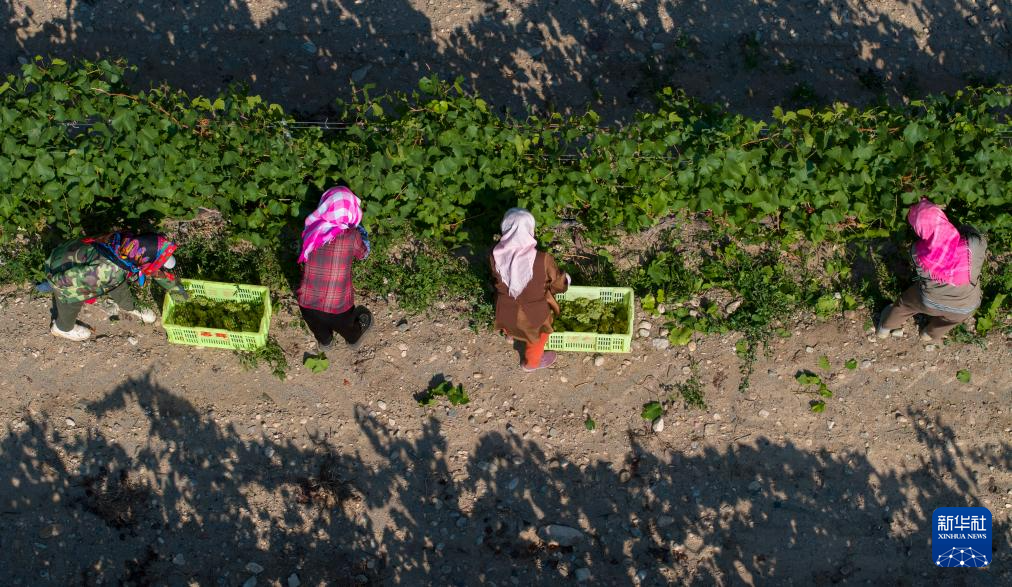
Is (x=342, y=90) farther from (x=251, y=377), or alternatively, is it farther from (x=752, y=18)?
(x=752, y=18)

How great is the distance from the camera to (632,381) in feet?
20.4

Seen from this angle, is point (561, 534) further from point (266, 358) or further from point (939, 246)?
point (939, 246)

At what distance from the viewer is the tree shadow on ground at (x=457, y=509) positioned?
5.77 metres

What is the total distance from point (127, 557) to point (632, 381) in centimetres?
400

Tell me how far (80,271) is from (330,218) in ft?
5.92

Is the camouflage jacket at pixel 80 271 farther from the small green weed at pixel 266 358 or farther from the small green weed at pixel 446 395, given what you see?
the small green weed at pixel 446 395

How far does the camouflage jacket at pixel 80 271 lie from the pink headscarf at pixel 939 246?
5.50 meters

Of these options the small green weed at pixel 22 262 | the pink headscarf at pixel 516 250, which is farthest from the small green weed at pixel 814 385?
the small green weed at pixel 22 262

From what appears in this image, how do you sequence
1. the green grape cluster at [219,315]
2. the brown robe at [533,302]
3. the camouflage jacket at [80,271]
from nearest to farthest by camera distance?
the brown robe at [533,302] < the camouflage jacket at [80,271] < the green grape cluster at [219,315]

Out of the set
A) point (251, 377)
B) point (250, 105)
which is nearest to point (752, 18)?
point (250, 105)

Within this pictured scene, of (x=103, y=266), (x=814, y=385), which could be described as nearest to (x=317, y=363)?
(x=103, y=266)

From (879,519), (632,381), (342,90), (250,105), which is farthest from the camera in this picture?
(342,90)

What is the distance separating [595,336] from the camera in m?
6.05

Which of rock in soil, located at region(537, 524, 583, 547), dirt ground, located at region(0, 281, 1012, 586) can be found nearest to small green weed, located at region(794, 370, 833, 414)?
dirt ground, located at region(0, 281, 1012, 586)
